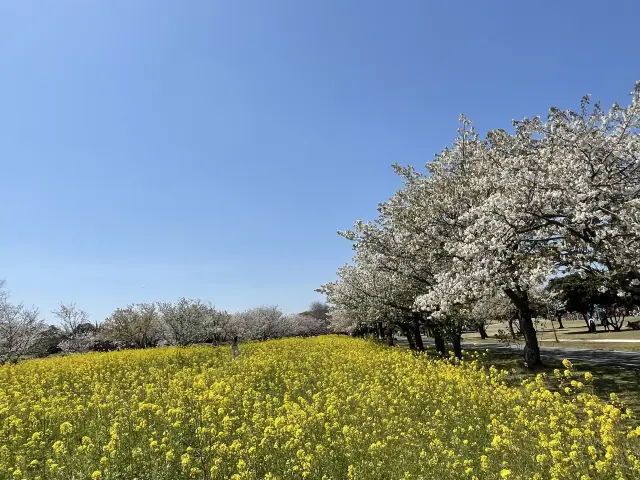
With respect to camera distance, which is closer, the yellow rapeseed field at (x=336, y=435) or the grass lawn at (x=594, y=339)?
the yellow rapeseed field at (x=336, y=435)

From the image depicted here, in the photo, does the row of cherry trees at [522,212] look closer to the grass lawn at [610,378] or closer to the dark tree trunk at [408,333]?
the grass lawn at [610,378]

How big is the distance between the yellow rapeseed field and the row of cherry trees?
407 cm

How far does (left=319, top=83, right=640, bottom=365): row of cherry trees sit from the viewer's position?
11.5 m

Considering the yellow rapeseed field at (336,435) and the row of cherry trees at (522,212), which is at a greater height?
the row of cherry trees at (522,212)

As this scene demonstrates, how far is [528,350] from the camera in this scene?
18.7 meters

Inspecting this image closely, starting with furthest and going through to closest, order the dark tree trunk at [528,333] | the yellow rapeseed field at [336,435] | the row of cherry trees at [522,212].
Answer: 1. the dark tree trunk at [528,333]
2. the row of cherry trees at [522,212]
3. the yellow rapeseed field at [336,435]

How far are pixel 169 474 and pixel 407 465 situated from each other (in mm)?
3550

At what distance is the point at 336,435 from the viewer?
738cm

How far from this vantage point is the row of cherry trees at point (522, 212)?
1150 cm

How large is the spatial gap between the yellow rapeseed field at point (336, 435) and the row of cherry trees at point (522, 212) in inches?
160

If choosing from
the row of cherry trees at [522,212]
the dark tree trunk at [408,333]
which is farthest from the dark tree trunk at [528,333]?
the dark tree trunk at [408,333]

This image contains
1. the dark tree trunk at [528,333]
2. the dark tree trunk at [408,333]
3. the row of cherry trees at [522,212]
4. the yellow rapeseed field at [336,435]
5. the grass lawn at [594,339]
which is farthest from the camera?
the dark tree trunk at [408,333]

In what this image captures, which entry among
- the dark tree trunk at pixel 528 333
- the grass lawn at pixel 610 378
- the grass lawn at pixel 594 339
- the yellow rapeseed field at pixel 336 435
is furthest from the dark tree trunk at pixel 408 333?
the yellow rapeseed field at pixel 336 435

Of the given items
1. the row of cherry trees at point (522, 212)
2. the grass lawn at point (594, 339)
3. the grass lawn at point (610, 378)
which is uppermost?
the row of cherry trees at point (522, 212)
